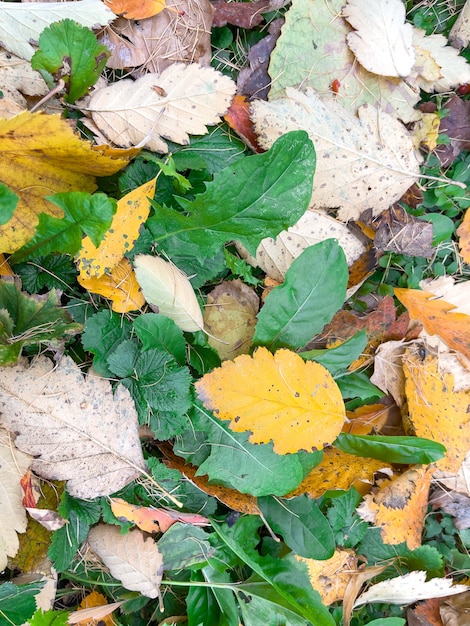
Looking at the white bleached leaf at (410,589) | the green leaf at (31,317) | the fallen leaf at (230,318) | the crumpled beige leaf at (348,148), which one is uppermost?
the crumpled beige leaf at (348,148)

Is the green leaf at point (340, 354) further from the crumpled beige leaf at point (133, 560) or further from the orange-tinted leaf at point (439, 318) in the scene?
the crumpled beige leaf at point (133, 560)

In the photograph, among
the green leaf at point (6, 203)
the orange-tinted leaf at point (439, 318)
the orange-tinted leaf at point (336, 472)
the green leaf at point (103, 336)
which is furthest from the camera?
the orange-tinted leaf at point (439, 318)

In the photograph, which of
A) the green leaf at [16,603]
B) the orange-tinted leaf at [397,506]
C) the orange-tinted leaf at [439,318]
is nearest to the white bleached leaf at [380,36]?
the orange-tinted leaf at [439,318]

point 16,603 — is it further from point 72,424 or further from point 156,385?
point 156,385

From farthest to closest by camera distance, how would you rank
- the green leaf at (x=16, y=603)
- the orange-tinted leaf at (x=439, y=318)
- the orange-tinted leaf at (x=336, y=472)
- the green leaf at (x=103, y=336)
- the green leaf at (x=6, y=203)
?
the orange-tinted leaf at (x=439, y=318)
the orange-tinted leaf at (x=336, y=472)
the green leaf at (x=103, y=336)
the green leaf at (x=16, y=603)
the green leaf at (x=6, y=203)

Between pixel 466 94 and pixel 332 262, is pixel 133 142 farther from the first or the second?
pixel 466 94

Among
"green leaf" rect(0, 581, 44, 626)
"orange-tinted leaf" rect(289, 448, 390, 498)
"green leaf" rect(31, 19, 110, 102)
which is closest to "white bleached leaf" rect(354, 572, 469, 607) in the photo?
"orange-tinted leaf" rect(289, 448, 390, 498)
